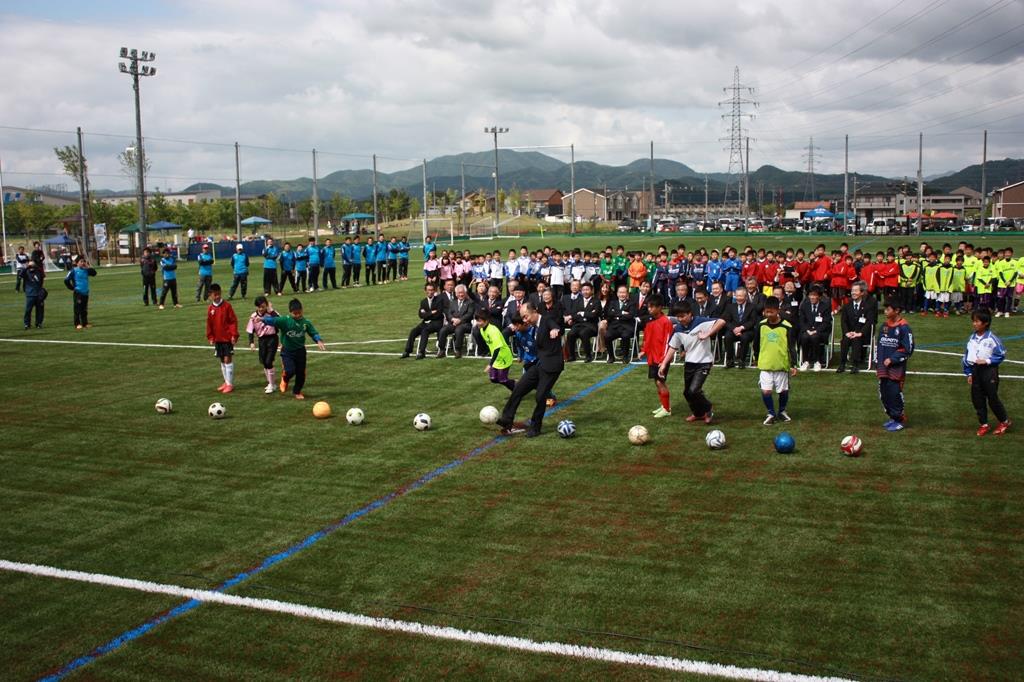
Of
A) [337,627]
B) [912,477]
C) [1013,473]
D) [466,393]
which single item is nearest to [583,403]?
[466,393]

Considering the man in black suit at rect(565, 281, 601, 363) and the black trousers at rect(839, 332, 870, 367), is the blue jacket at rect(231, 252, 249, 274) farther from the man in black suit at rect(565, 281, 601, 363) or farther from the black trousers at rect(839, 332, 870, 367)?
the black trousers at rect(839, 332, 870, 367)

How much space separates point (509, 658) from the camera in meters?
6.46

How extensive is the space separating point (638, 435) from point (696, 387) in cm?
166

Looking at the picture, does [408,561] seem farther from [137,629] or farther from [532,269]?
[532,269]

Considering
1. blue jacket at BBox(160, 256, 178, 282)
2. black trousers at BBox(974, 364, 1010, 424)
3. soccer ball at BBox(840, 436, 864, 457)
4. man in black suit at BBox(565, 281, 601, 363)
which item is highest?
blue jacket at BBox(160, 256, 178, 282)

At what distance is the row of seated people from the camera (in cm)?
1742

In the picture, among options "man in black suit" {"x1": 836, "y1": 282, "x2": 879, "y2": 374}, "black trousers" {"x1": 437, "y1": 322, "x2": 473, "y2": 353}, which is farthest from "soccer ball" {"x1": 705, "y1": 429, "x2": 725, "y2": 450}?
"black trousers" {"x1": 437, "y1": 322, "x2": 473, "y2": 353}

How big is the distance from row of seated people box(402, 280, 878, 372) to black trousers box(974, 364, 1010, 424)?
4.67 meters

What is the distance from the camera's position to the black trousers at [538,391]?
1264 centimetres

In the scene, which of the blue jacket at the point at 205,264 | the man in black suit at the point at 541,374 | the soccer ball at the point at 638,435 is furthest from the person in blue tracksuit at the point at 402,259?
the soccer ball at the point at 638,435

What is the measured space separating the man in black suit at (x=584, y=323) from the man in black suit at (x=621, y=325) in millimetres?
298

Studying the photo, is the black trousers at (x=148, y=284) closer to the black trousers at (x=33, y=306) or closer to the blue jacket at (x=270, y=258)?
the blue jacket at (x=270, y=258)

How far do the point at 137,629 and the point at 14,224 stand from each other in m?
93.3

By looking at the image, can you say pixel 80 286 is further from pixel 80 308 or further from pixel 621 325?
pixel 621 325
